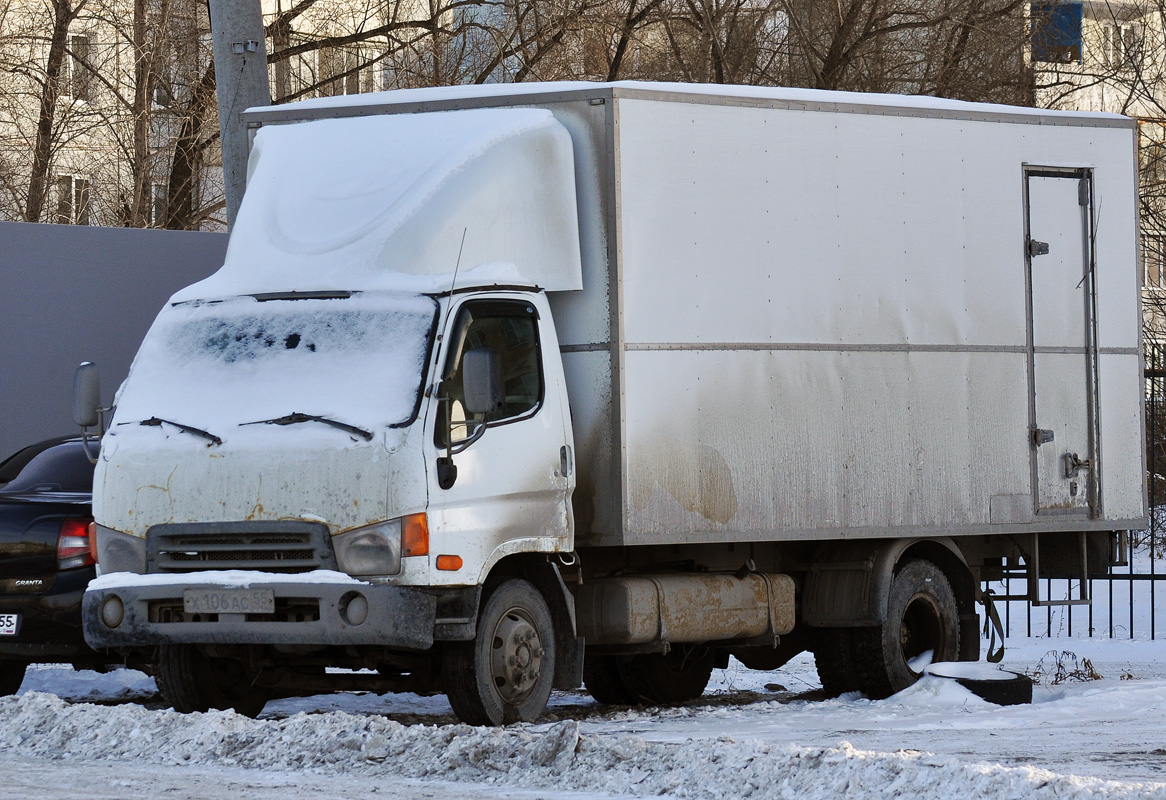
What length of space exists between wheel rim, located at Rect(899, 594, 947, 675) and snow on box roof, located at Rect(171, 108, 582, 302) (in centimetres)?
346

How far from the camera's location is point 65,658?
1060 centimetres

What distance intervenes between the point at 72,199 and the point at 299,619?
18.0 metres

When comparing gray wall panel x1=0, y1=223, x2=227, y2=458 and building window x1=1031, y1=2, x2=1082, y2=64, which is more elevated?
building window x1=1031, y1=2, x2=1082, y2=64

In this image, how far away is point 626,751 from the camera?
7.85 meters

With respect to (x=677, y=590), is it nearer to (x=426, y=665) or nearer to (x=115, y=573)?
(x=426, y=665)

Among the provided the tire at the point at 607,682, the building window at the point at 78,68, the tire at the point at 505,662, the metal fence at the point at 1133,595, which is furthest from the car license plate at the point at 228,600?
the building window at the point at 78,68

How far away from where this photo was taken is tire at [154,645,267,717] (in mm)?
9883

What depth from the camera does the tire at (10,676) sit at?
1149 cm

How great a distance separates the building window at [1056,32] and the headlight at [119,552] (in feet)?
49.5

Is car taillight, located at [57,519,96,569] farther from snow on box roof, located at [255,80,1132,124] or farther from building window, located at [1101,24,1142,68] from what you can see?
building window, located at [1101,24,1142,68]

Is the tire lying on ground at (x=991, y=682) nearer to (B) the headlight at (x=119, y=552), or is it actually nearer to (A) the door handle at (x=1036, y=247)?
(A) the door handle at (x=1036, y=247)

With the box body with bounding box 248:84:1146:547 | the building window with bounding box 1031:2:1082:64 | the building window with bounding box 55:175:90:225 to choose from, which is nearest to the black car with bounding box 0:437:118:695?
the box body with bounding box 248:84:1146:547

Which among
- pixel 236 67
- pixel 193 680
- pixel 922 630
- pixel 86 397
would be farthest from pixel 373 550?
Result: pixel 236 67

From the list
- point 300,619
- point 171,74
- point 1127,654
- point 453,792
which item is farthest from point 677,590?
point 171,74
